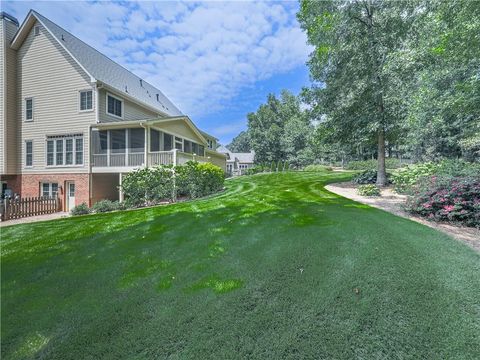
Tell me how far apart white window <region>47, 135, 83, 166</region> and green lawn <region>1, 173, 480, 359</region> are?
31.3ft

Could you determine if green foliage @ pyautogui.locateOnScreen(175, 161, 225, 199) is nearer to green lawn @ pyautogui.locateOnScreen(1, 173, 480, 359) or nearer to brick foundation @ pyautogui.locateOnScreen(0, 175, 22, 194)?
green lawn @ pyautogui.locateOnScreen(1, 173, 480, 359)

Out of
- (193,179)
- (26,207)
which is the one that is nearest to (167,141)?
(193,179)

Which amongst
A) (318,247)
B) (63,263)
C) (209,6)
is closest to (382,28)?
(209,6)

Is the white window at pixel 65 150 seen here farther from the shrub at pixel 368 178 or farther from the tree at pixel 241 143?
the tree at pixel 241 143

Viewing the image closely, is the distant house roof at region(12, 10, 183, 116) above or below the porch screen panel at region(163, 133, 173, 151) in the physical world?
above

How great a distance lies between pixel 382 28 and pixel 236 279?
45.0ft

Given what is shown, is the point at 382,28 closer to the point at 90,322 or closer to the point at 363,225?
the point at 363,225

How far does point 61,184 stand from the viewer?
509 inches

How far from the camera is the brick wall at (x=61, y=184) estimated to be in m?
12.5

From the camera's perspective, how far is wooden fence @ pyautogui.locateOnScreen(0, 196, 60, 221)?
358 inches

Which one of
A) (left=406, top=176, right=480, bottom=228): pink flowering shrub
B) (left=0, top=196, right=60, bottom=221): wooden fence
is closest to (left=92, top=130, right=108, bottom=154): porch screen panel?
(left=0, top=196, right=60, bottom=221): wooden fence

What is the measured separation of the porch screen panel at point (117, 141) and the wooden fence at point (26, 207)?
3909 mm

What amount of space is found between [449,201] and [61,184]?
55.3 feet

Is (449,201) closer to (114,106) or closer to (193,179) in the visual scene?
(193,179)
